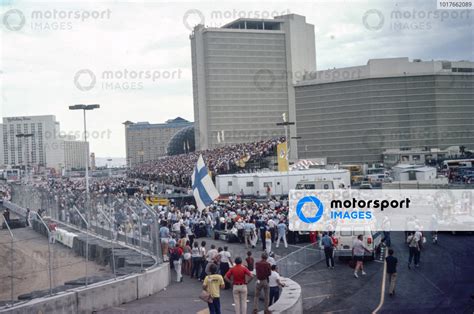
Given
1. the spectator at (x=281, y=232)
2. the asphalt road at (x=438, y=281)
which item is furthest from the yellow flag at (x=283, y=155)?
the asphalt road at (x=438, y=281)

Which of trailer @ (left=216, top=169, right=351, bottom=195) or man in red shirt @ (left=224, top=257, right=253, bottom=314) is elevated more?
trailer @ (left=216, top=169, right=351, bottom=195)

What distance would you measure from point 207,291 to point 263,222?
44.8 feet

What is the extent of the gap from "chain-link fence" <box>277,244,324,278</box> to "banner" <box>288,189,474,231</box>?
1261 mm

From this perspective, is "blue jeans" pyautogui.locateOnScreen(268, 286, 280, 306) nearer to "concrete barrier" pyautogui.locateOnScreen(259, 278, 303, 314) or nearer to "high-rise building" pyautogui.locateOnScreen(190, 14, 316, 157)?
"concrete barrier" pyautogui.locateOnScreen(259, 278, 303, 314)

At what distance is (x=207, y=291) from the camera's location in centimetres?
1203

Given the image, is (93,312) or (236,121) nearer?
(93,312)

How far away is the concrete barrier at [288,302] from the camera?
1238 centimetres

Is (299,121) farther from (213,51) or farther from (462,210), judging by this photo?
(462,210)

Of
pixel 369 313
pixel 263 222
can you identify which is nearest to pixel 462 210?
pixel 263 222

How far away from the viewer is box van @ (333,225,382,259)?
21.5 meters

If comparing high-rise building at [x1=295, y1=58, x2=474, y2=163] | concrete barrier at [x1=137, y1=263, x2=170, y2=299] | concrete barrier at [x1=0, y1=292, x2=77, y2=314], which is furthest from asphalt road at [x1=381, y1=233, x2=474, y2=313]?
high-rise building at [x1=295, y1=58, x2=474, y2=163]

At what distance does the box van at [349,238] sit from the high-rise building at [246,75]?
128 m

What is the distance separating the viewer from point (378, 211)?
34.4 m

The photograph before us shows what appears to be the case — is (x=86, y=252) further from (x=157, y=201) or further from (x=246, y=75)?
(x=246, y=75)
